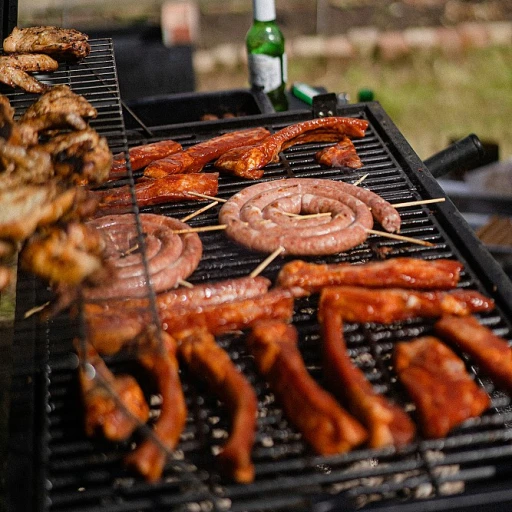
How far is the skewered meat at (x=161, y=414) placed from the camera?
7.72 ft

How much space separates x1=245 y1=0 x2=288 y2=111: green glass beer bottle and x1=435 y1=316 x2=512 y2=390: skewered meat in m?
3.27

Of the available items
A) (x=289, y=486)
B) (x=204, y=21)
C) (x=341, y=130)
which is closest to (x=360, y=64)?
(x=204, y=21)

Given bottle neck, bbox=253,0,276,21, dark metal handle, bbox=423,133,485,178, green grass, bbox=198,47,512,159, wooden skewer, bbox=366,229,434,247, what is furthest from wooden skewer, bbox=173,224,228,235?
green grass, bbox=198,47,512,159

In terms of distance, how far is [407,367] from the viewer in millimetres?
2795

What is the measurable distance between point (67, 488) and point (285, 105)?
4.12m

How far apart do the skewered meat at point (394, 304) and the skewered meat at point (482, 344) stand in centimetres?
8

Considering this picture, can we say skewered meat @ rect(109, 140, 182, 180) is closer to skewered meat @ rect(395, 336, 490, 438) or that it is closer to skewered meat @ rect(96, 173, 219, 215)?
skewered meat @ rect(96, 173, 219, 215)

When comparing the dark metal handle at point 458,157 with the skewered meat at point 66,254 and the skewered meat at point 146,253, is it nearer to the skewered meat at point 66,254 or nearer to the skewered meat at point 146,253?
the skewered meat at point 146,253

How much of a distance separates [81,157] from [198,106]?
8.76 ft

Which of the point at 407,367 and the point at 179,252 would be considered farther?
the point at 179,252

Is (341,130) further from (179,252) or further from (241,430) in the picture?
(241,430)

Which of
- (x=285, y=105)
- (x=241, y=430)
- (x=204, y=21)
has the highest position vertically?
(x=241, y=430)

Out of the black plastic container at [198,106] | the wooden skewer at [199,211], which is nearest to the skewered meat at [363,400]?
the wooden skewer at [199,211]

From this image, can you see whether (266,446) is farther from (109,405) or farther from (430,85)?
(430,85)
